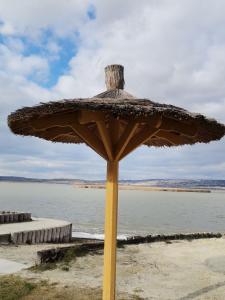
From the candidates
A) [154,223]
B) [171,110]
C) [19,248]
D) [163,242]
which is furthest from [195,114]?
[154,223]

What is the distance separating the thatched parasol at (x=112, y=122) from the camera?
6.11 metres

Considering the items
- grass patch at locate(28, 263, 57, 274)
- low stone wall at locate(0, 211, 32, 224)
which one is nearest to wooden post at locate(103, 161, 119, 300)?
grass patch at locate(28, 263, 57, 274)

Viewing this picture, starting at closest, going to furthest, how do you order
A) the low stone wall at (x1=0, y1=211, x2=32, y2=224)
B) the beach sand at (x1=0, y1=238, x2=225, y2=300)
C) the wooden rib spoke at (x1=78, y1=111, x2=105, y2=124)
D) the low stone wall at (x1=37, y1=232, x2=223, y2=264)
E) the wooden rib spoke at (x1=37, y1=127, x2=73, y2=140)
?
1. the wooden rib spoke at (x1=78, y1=111, x2=105, y2=124)
2. the wooden rib spoke at (x1=37, y1=127, x2=73, y2=140)
3. the beach sand at (x1=0, y1=238, x2=225, y2=300)
4. the low stone wall at (x1=37, y1=232, x2=223, y2=264)
5. the low stone wall at (x1=0, y1=211, x2=32, y2=224)

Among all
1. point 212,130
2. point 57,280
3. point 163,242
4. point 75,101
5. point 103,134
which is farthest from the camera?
point 163,242

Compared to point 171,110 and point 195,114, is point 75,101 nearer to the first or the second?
point 171,110

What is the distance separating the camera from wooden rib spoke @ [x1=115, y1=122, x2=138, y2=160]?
6.58 meters

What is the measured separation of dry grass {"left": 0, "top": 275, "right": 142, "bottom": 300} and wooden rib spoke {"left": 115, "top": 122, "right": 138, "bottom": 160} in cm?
278

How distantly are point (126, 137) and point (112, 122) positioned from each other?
48 centimetres

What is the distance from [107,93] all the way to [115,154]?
1019mm

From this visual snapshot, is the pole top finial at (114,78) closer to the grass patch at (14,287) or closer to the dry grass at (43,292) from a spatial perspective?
the dry grass at (43,292)

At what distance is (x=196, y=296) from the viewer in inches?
319

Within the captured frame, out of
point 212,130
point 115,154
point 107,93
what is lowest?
point 115,154

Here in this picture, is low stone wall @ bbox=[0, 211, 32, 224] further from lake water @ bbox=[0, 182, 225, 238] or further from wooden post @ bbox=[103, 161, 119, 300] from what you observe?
wooden post @ bbox=[103, 161, 119, 300]

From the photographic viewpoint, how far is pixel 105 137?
21.7 ft
